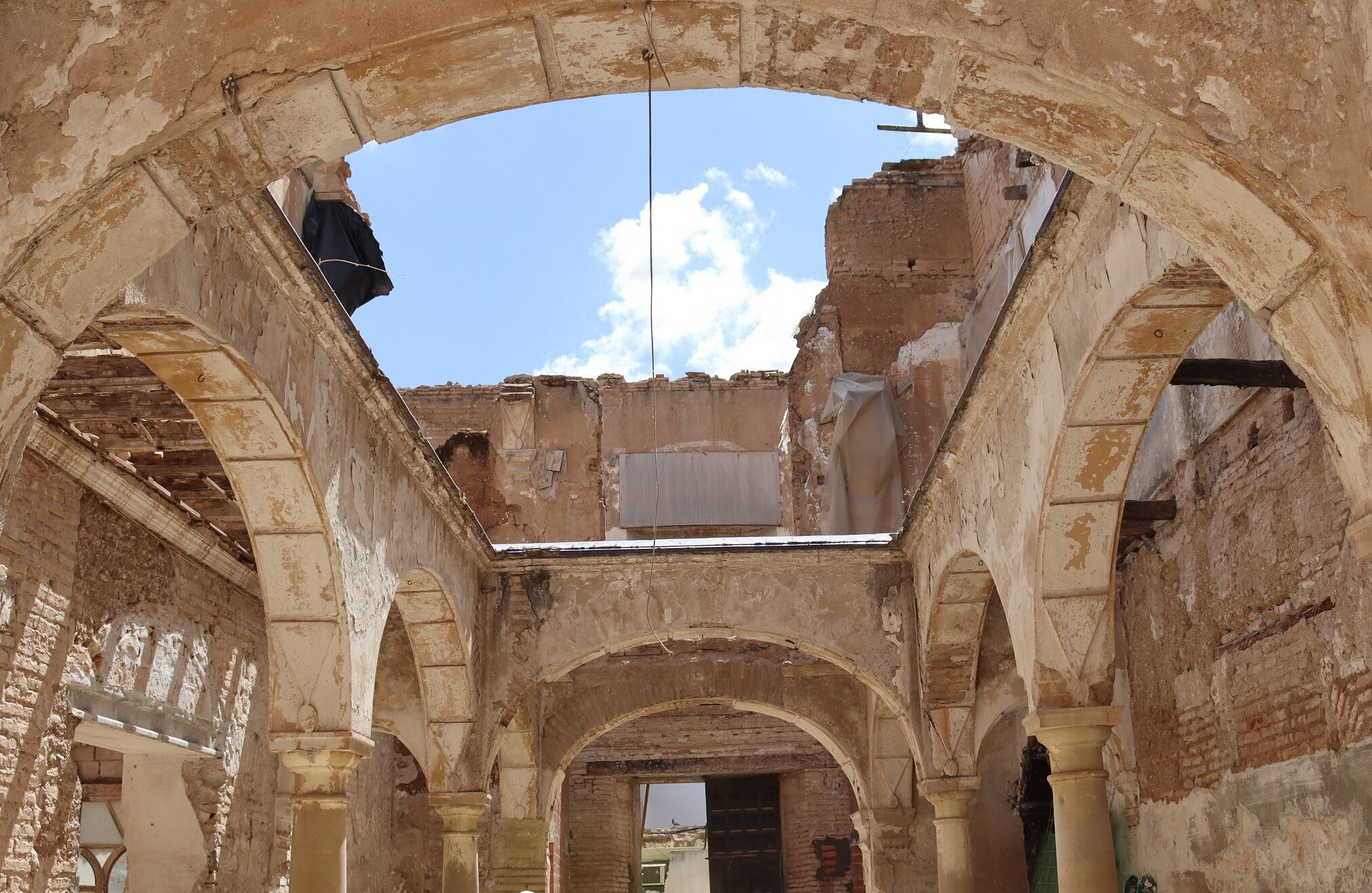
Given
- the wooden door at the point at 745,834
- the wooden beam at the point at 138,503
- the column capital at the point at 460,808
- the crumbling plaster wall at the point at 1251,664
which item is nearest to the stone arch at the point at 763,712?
the column capital at the point at 460,808

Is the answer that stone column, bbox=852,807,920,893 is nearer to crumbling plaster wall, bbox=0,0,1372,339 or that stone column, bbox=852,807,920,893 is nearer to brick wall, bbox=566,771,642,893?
brick wall, bbox=566,771,642,893

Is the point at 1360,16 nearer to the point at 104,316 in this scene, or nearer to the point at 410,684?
the point at 104,316

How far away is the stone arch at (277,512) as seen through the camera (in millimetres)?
5688

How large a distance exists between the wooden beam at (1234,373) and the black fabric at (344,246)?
5.72m

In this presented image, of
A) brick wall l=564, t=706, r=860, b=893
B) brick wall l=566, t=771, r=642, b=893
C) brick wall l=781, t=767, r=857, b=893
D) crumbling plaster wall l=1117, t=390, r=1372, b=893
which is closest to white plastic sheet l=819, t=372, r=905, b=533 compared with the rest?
brick wall l=564, t=706, r=860, b=893

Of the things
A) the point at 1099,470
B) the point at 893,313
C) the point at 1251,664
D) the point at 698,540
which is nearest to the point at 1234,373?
the point at 1099,470

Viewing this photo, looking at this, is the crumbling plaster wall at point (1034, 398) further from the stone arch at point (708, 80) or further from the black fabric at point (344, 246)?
the black fabric at point (344, 246)

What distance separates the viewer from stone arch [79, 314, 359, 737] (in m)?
5.69

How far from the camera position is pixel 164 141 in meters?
3.27

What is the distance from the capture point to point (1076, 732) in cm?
723

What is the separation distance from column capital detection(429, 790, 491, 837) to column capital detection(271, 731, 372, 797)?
10.5 feet

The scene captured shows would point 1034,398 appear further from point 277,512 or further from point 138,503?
point 138,503

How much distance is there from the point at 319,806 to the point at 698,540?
178 inches

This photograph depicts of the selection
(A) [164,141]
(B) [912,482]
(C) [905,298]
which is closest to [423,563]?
(A) [164,141]
